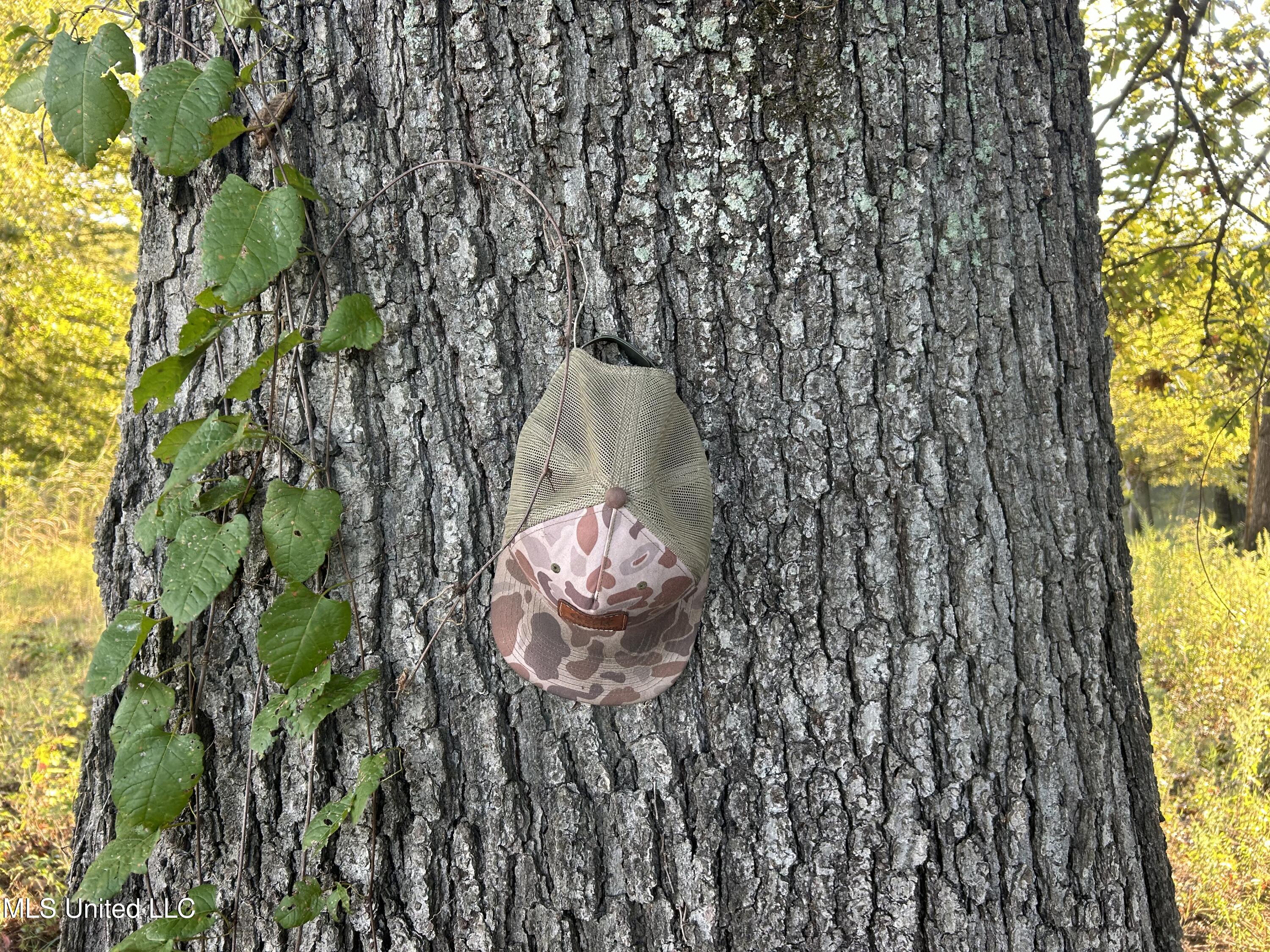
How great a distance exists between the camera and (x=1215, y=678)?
430 cm

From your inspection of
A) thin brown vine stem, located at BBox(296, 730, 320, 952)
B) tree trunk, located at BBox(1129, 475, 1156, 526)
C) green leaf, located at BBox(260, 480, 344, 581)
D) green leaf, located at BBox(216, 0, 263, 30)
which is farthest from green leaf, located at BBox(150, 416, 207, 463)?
tree trunk, located at BBox(1129, 475, 1156, 526)

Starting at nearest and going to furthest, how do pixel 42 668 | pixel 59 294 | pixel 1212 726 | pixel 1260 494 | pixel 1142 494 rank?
pixel 1212 726 < pixel 42 668 < pixel 1260 494 < pixel 59 294 < pixel 1142 494

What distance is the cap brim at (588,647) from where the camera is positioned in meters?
1.21

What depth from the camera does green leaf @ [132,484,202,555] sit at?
1281 mm

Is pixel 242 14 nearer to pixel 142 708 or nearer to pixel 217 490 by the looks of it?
pixel 217 490

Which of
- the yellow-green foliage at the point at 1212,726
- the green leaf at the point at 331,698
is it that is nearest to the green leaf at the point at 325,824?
the green leaf at the point at 331,698

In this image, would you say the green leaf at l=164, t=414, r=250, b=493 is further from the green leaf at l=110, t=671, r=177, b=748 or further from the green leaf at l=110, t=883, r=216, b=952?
the green leaf at l=110, t=883, r=216, b=952

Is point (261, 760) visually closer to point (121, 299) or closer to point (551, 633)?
point (551, 633)

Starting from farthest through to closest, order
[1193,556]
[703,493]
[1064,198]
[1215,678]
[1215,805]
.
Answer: [1193,556] → [1215,678] → [1215,805] → [1064,198] → [703,493]

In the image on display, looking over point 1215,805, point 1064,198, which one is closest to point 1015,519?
point 1064,198

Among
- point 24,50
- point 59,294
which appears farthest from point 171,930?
point 59,294

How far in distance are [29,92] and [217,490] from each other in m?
0.65

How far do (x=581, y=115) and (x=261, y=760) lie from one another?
3.63 feet

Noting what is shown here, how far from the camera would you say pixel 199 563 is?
1.23m
